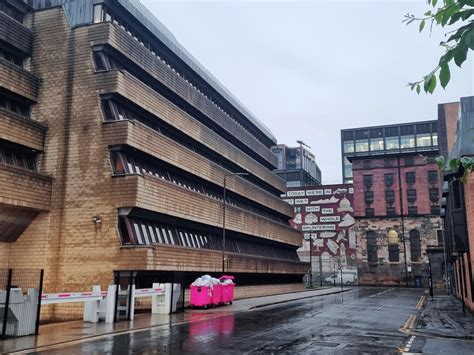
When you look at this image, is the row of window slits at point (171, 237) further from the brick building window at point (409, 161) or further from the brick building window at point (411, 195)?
the brick building window at point (409, 161)

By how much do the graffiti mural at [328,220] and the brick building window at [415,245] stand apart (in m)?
10.9

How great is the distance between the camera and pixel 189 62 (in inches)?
1678

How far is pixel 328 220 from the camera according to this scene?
92.6 meters

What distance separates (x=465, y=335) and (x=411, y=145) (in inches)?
4032

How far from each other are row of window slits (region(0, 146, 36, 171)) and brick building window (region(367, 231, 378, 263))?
65.4m

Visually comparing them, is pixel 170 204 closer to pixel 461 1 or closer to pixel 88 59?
pixel 88 59

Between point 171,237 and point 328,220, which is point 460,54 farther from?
point 328,220

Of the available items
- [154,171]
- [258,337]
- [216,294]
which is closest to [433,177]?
[154,171]

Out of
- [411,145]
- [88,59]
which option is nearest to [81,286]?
[88,59]

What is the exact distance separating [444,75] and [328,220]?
91123mm

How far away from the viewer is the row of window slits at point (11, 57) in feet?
99.8

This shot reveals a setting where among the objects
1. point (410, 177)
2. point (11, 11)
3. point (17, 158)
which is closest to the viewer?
point (17, 158)

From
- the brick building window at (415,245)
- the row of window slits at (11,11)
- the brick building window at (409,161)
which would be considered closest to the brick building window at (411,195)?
the brick building window at (409,161)

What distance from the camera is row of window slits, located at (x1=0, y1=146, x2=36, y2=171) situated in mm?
28289
